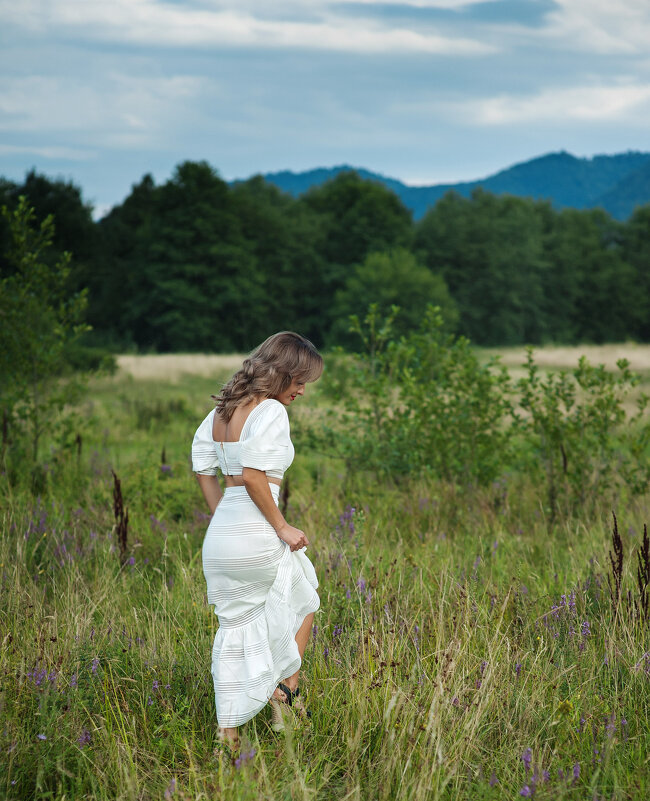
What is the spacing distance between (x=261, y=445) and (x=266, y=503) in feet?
0.79

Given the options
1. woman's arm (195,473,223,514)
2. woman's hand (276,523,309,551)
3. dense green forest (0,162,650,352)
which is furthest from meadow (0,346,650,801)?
dense green forest (0,162,650,352)

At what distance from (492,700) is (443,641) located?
478mm

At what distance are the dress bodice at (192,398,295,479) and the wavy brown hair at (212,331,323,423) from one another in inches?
2.9

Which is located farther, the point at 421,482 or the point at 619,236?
the point at 619,236

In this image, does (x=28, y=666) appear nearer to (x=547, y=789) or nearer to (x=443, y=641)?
(x=443, y=641)

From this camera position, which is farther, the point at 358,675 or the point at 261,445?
the point at 358,675

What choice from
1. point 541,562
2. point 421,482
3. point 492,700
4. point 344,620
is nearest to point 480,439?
point 421,482

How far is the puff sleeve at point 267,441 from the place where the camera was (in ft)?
10.2

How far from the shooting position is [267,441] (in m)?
3.13

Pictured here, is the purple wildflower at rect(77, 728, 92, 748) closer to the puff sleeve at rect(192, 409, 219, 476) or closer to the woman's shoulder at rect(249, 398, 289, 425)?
the puff sleeve at rect(192, 409, 219, 476)

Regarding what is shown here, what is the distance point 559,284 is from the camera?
202 ft

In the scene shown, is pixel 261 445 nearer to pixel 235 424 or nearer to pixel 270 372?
pixel 235 424

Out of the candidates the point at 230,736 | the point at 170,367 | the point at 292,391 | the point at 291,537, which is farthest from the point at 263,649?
the point at 170,367

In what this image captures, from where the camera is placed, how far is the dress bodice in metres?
3.11
